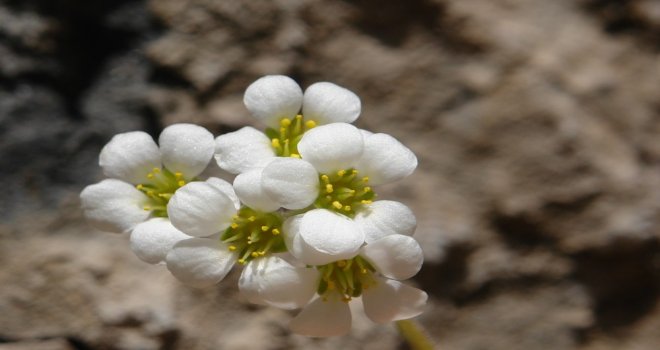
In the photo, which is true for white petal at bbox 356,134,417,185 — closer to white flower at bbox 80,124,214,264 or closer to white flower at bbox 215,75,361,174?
white flower at bbox 215,75,361,174

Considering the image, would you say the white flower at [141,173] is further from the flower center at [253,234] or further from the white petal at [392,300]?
the white petal at [392,300]

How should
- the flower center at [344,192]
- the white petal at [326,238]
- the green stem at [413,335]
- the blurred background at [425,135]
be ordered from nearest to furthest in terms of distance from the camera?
the white petal at [326,238] → the flower center at [344,192] → the green stem at [413,335] → the blurred background at [425,135]

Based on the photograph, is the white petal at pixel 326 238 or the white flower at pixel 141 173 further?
the white flower at pixel 141 173

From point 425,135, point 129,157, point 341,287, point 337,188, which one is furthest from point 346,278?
point 425,135

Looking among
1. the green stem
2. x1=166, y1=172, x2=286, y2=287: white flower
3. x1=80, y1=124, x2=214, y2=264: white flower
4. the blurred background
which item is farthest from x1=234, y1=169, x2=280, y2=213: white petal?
the blurred background

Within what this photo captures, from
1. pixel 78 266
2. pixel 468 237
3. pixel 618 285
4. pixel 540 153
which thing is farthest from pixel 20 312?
pixel 618 285

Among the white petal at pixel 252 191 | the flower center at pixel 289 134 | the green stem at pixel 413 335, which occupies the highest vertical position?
the flower center at pixel 289 134

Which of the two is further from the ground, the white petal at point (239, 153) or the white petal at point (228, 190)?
the white petal at point (239, 153)

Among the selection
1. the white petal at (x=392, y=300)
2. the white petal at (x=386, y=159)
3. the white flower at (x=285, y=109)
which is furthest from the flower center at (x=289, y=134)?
the white petal at (x=392, y=300)
